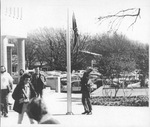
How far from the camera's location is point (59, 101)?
8945mm

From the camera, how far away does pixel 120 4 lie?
857cm

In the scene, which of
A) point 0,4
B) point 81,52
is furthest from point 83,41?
point 0,4

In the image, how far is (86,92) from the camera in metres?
8.88

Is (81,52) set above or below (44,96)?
above

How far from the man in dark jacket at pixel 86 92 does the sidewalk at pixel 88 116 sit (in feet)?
0.31

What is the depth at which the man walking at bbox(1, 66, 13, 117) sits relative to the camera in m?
8.90

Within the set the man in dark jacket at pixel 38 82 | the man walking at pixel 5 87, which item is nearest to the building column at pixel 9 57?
the man walking at pixel 5 87

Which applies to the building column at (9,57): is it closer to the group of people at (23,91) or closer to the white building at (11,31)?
the white building at (11,31)

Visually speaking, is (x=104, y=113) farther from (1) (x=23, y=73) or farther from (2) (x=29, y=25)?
(2) (x=29, y=25)

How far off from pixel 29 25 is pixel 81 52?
1.36 m

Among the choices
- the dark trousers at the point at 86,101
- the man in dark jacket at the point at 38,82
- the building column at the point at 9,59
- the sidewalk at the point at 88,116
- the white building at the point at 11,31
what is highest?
the white building at the point at 11,31

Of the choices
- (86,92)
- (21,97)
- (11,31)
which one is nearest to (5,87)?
(21,97)

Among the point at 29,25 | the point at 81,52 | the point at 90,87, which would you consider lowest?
the point at 90,87

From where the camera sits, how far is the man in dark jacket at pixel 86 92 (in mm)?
8828
